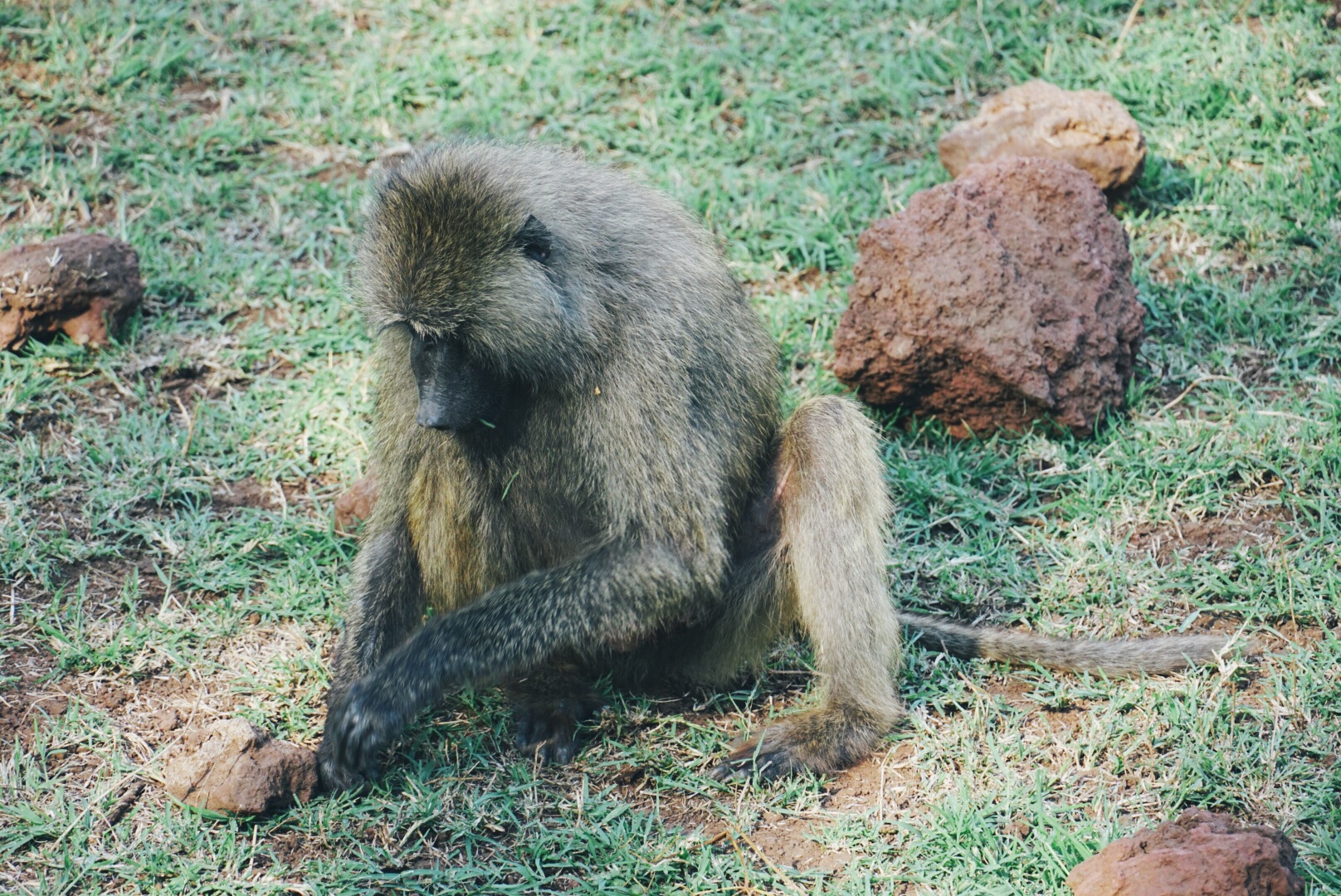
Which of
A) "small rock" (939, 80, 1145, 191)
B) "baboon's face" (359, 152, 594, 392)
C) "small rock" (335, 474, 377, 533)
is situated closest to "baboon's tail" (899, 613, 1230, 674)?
"baboon's face" (359, 152, 594, 392)

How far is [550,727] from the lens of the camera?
364cm

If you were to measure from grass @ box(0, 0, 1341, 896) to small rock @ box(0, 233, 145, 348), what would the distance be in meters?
0.11

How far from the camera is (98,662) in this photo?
12.4 feet

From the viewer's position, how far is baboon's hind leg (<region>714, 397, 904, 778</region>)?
3.52 metres

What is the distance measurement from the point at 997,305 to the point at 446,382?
210 centimetres

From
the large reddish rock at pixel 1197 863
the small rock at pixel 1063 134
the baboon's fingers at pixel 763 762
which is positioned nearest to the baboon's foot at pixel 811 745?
the baboon's fingers at pixel 763 762

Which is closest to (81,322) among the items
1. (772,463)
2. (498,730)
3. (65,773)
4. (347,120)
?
(347,120)

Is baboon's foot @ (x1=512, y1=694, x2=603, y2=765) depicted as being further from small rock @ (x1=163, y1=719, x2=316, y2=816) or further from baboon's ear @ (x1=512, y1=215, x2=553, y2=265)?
baboon's ear @ (x1=512, y1=215, x2=553, y2=265)

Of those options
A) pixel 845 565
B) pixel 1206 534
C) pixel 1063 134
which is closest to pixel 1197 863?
pixel 845 565

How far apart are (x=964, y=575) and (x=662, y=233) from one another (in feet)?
5.03

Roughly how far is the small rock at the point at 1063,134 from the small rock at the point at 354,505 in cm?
280

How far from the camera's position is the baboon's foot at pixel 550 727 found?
359cm

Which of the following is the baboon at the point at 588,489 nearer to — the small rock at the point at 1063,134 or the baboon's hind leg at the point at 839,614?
the baboon's hind leg at the point at 839,614

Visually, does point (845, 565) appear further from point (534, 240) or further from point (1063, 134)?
point (1063, 134)
